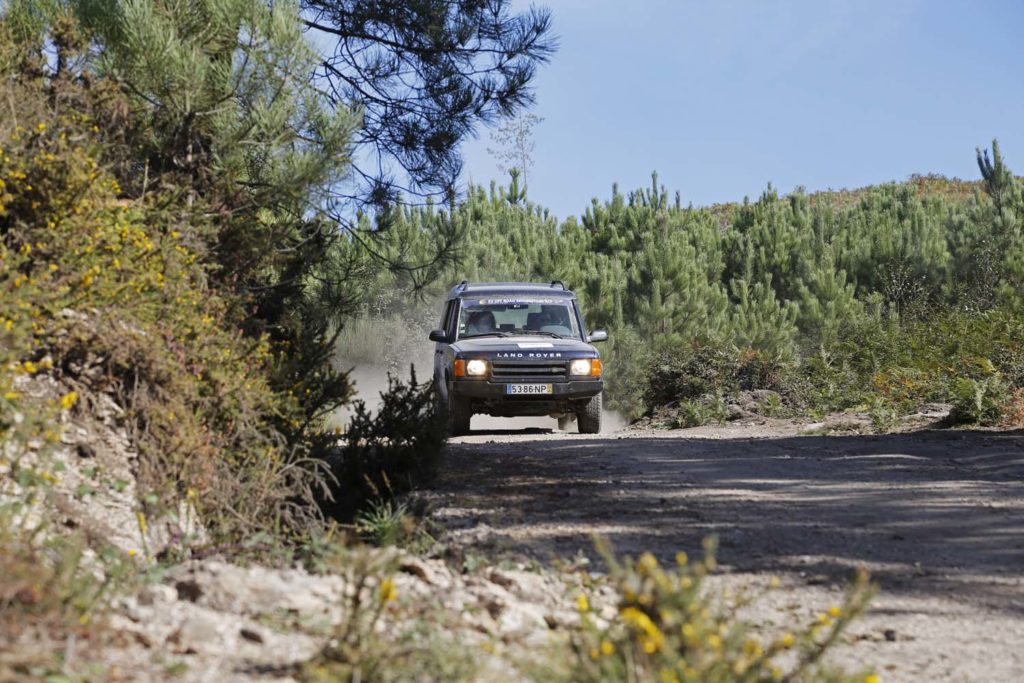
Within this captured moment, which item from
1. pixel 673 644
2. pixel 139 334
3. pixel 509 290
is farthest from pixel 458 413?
pixel 673 644

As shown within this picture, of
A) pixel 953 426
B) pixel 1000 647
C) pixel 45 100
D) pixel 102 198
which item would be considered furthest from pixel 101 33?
pixel 953 426

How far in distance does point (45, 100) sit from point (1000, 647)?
26.3ft

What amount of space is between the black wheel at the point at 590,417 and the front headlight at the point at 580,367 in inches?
A: 23.2

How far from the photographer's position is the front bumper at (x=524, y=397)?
14664 mm

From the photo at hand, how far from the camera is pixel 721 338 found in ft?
73.8

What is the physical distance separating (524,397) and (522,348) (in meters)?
0.64

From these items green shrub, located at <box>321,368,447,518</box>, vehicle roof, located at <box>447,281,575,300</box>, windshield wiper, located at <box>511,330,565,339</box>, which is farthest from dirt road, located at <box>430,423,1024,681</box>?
vehicle roof, located at <box>447,281,575,300</box>

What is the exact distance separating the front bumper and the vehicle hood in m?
0.37

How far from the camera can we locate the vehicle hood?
48.4 ft

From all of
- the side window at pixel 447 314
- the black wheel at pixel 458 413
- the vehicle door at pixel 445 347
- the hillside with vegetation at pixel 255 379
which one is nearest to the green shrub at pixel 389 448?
the hillside with vegetation at pixel 255 379

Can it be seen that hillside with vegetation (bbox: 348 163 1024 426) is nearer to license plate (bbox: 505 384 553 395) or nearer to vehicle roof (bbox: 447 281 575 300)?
vehicle roof (bbox: 447 281 575 300)

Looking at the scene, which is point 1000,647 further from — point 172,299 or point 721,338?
point 721,338

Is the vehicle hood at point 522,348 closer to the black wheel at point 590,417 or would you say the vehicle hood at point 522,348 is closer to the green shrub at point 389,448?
the black wheel at point 590,417

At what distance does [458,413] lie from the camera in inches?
591
